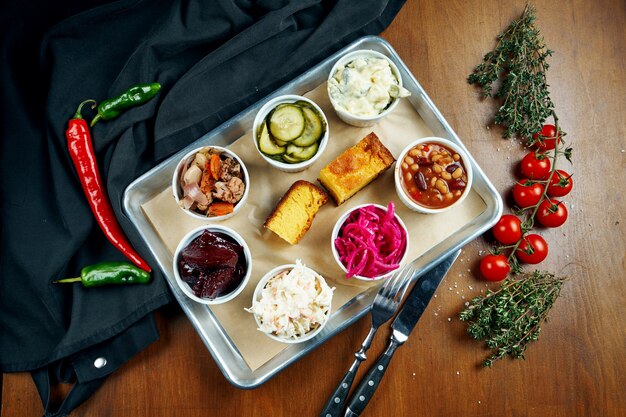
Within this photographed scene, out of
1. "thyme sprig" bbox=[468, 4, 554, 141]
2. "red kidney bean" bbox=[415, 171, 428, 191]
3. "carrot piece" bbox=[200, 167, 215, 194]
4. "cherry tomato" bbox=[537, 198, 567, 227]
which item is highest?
"carrot piece" bbox=[200, 167, 215, 194]

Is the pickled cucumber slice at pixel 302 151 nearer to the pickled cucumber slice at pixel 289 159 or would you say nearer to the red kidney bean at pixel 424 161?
the pickled cucumber slice at pixel 289 159

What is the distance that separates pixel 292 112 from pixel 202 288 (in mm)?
1311

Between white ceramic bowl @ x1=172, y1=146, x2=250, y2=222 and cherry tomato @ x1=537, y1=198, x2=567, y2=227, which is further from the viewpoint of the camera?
cherry tomato @ x1=537, y1=198, x2=567, y2=227

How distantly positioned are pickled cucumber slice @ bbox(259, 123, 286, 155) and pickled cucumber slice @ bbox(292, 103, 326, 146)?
117 mm

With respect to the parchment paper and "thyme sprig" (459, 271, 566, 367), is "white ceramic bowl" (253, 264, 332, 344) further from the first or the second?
"thyme sprig" (459, 271, 566, 367)

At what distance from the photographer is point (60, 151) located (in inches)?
157

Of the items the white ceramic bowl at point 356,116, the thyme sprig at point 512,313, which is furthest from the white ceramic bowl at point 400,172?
the thyme sprig at point 512,313

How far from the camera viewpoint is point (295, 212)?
3.79 metres

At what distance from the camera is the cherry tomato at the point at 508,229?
4.02 meters

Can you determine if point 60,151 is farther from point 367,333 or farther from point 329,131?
point 367,333

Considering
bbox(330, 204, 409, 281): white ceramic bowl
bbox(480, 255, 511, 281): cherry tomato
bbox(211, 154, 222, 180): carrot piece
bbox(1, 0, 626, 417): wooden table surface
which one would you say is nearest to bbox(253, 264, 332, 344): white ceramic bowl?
bbox(330, 204, 409, 281): white ceramic bowl

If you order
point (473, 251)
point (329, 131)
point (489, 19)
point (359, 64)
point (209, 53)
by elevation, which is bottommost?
point (473, 251)

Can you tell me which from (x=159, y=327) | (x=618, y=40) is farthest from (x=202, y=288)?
(x=618, y=40)

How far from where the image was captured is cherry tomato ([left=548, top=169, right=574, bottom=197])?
4037mm
